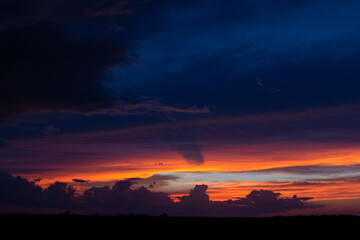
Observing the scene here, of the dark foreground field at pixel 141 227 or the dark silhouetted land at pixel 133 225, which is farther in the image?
the dark silhouetted land at pixel 133 225

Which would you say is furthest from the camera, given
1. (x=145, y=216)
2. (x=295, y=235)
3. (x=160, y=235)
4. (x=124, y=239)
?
(x=145, y=216)

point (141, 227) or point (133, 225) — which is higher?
point (133, 225)

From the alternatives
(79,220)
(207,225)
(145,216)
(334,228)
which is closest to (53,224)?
(79,220)

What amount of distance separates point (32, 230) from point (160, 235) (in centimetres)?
1688

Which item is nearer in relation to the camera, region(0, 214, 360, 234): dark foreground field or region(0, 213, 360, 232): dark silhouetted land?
region(0, 214, 360, 234): dark foreground field

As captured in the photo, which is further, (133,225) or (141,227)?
(133,225)

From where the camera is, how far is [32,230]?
50812 mm

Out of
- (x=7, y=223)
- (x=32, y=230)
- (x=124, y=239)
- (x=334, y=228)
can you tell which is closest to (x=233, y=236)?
(x=124, y=239)

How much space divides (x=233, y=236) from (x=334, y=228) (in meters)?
23.0

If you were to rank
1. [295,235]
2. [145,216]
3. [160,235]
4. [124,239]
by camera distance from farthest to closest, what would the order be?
[145,216], [295,235], [160,235], [124,239]

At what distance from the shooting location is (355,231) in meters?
68.9

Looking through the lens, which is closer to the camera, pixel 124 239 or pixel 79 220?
pixel 124 239

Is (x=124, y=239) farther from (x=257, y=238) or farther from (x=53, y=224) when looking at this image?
(x=257, y=238)

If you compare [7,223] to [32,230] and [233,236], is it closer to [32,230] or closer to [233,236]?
[32,230]
